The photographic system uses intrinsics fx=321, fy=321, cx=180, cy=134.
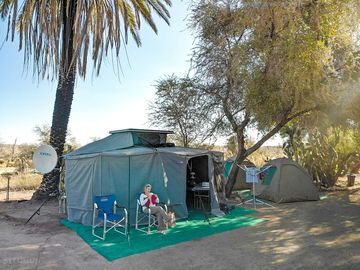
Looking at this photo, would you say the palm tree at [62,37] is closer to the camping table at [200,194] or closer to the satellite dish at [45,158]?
the satellite dish at [45,158]

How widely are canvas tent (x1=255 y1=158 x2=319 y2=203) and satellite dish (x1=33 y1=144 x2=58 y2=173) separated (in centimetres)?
713

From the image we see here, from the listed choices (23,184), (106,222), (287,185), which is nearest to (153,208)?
(106,222)

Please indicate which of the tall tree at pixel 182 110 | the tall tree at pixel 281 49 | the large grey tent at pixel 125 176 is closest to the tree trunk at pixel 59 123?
the large grey tent at pixel 125 176

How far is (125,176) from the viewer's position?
781 centimetres

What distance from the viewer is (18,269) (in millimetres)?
4816

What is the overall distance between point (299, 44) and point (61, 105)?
7663 mm

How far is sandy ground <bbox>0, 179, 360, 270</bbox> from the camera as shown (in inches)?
200

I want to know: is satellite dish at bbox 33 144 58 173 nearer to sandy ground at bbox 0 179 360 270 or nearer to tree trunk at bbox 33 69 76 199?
sandy ground at bbox 0 179 360 270

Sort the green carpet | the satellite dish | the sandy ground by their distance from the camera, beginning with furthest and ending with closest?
the satellite dish
the green carpet
the sandy ground

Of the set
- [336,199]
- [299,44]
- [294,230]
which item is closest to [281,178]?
[336,199]

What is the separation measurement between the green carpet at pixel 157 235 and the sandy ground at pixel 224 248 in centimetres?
20

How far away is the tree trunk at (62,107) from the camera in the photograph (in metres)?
10.5

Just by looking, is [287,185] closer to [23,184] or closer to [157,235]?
[157,235]

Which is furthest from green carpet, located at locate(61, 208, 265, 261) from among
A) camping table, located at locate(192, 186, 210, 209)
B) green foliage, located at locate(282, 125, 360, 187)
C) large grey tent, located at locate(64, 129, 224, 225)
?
green foliage, located at locate(282, 125, 360, 187)
